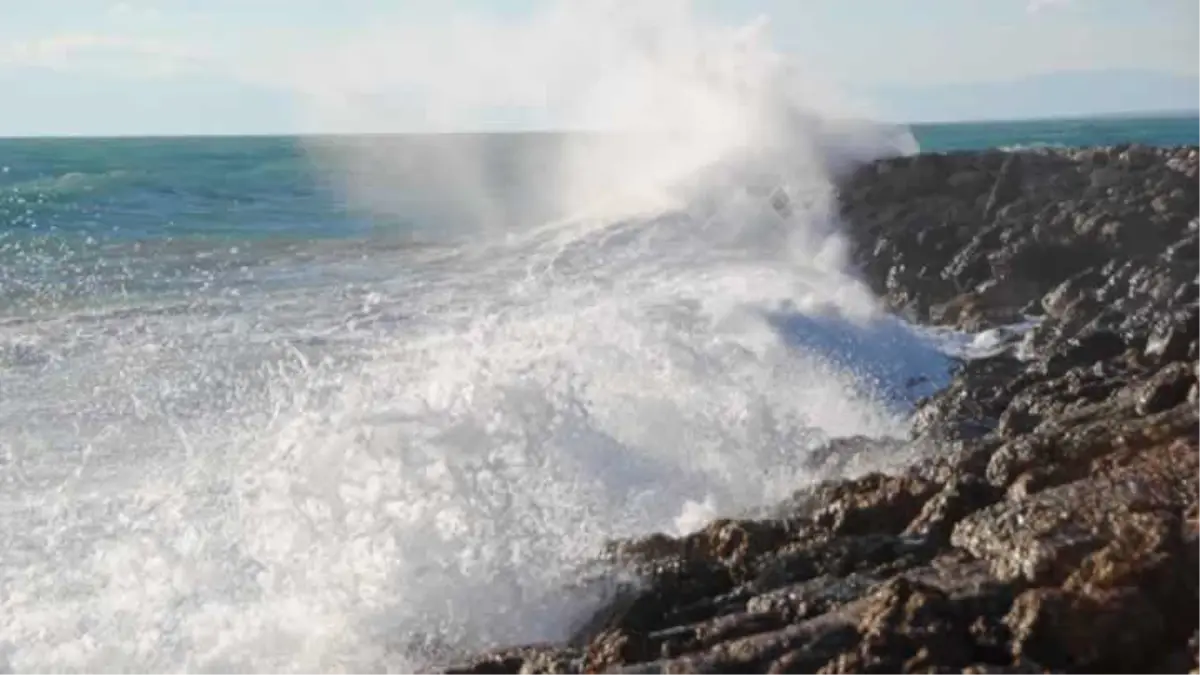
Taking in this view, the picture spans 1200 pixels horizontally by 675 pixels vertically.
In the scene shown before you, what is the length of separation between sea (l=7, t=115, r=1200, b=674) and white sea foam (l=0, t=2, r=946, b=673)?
0.07ft

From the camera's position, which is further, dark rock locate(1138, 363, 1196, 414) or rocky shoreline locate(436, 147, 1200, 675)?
dark rock locate(1138, 363, 1196, 414)

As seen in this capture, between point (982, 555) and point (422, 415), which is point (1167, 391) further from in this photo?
point (422, 415)

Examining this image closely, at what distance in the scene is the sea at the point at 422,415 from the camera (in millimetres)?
6332

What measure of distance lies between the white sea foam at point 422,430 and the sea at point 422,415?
0.02 m

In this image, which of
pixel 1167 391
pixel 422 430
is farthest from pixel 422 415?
pixel 1167 391

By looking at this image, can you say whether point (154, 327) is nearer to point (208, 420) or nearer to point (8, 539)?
point (208, 420)

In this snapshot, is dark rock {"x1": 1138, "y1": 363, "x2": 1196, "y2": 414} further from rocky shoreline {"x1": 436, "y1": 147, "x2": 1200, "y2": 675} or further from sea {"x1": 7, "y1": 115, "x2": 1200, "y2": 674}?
sea {"x1": 7, "y1": 115, "x2": 1200, "y2": 674}

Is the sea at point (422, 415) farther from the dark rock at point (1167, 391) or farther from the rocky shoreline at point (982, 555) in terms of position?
the dark rock at point (1167, 391)

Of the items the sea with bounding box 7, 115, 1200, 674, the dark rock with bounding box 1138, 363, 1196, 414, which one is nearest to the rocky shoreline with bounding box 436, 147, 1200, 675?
the dark rock with bounding box 1138, 363, 1196, 414

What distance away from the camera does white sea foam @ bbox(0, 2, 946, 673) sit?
6309mm

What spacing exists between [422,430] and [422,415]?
0.22 metres

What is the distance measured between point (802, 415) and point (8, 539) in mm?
4651

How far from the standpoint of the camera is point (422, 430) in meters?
7.93

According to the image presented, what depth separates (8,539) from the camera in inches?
296
